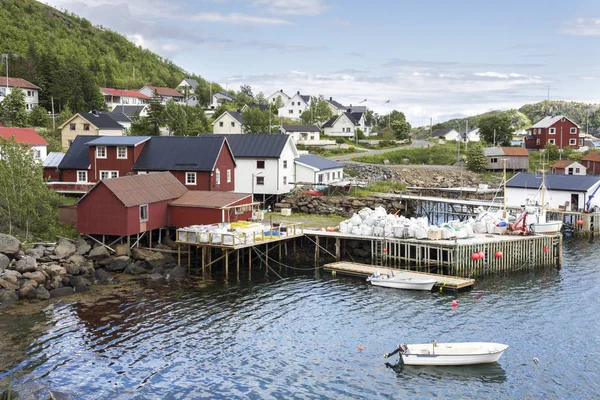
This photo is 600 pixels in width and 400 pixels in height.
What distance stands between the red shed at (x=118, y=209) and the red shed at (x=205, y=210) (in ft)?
4.78

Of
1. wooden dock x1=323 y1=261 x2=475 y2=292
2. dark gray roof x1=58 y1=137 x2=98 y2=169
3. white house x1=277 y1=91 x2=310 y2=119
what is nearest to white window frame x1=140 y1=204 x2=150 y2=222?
wooden dock x1=323 y1=261 x2=475 y2=292

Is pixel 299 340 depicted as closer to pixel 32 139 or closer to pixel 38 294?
pixel 38 294

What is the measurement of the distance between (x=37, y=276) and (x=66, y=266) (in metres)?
2.74

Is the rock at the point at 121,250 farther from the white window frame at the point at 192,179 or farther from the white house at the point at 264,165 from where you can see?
the white house at the point at 264,165

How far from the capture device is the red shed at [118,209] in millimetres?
42500

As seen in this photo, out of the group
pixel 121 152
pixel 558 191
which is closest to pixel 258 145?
pixel 121 152

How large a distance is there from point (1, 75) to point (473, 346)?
357 ft

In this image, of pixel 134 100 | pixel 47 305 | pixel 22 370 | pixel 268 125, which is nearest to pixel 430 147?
pixel 268 125

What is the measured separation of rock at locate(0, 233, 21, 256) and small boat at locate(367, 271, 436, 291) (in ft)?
71.8

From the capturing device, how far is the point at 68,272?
1522 inches

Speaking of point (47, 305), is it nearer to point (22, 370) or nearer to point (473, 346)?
point (22, 370)

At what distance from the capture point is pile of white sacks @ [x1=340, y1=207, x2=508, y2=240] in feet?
146

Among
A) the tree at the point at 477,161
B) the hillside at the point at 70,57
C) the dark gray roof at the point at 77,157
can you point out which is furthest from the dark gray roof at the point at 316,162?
the hillside at the point at 70,57

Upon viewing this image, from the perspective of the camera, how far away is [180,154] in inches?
2185
